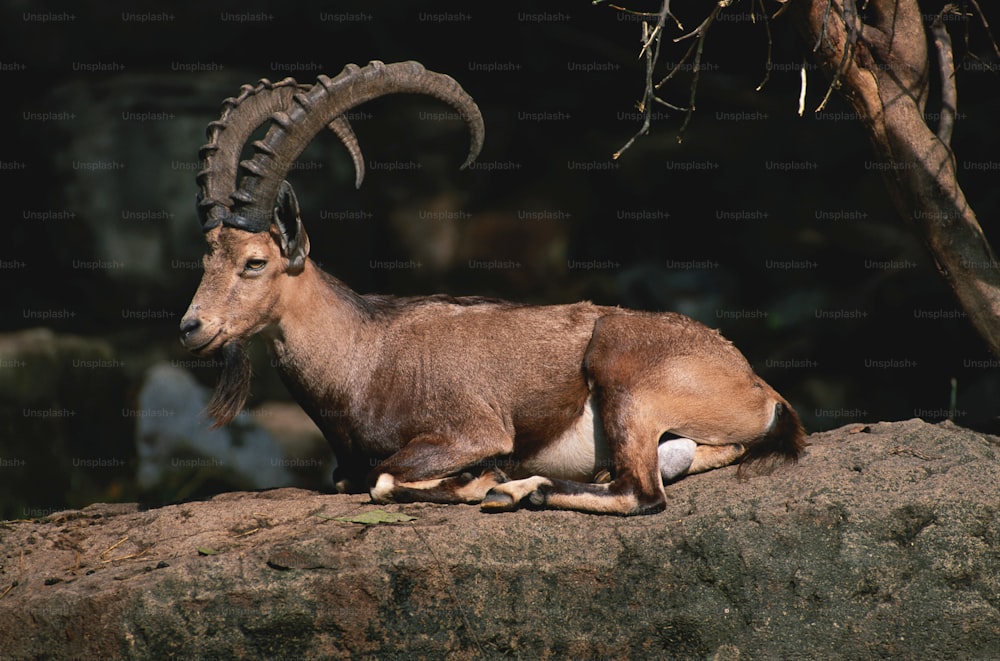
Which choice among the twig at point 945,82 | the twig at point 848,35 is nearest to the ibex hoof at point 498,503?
the twig at point 848,35

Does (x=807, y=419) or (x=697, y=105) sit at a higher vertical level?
(x=697, y=105)

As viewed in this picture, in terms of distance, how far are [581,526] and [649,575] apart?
389mm

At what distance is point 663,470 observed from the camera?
5242 mm

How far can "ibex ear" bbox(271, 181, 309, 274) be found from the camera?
17.5 feet

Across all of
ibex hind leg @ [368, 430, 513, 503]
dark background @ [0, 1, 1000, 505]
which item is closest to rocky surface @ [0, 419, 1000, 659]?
ibex hind leg @ [368, 430, 513, 503]

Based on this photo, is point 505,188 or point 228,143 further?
point 505,188

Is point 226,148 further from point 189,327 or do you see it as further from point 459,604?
point 459,604

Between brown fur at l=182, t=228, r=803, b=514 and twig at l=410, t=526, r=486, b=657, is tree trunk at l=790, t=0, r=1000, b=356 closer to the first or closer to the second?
brown fur at l=182, t=228, r=803, b=514

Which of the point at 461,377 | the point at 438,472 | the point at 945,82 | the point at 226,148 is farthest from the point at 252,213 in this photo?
the point at 945,82

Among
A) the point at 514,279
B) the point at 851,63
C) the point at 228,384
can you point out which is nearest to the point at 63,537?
the point at 228,384

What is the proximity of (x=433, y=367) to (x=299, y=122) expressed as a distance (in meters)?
1.40

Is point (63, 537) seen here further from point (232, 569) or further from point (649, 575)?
point (649, 575)

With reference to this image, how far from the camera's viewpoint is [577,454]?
540 cm

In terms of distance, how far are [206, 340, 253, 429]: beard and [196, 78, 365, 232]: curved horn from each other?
2.23 feet
